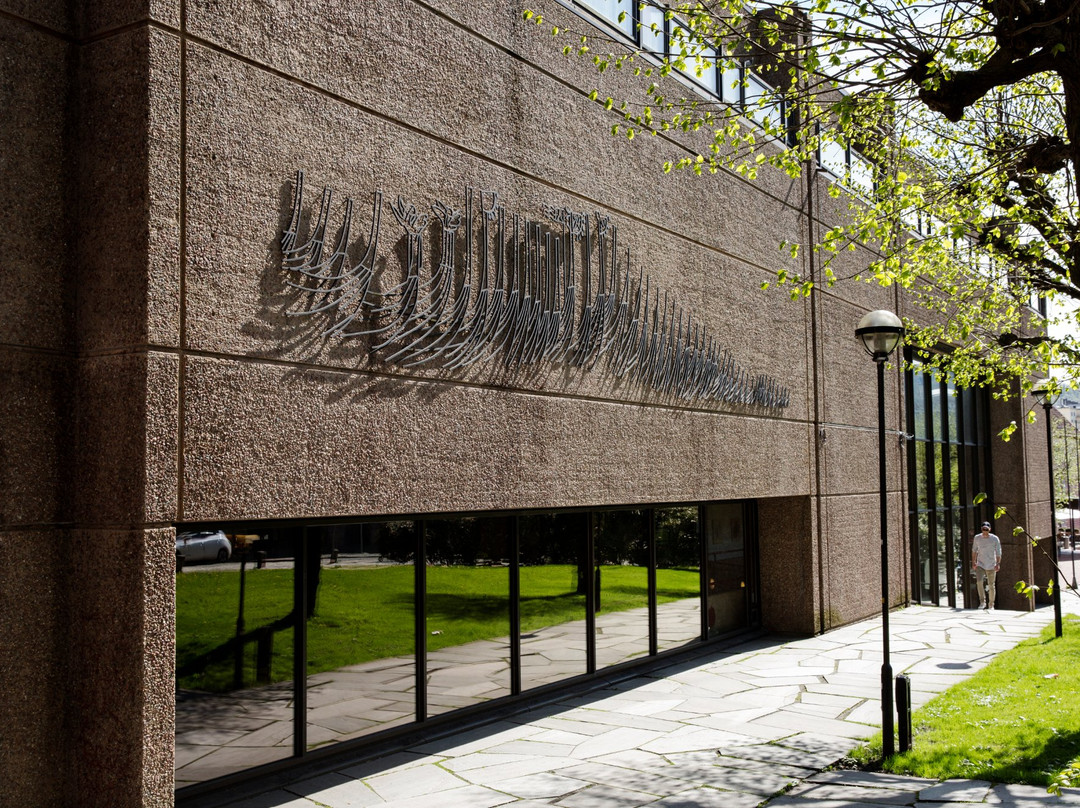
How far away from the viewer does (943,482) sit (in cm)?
2434

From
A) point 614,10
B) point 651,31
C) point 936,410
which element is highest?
point 651,31

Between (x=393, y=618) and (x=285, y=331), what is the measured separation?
335cm

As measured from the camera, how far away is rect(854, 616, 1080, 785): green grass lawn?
821cm

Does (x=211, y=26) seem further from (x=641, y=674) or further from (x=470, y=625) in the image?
(x=641, y=674)

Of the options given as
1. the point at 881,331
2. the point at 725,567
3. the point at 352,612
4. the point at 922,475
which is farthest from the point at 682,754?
the point at 922,475

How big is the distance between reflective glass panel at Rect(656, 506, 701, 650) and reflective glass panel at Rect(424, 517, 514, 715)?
139 inches

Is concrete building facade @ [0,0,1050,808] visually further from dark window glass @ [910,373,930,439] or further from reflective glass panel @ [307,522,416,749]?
dark window glass @ [910,373,930,439]

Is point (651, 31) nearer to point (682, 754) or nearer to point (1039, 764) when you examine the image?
point (682, 754)

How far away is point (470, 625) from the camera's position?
395 inches

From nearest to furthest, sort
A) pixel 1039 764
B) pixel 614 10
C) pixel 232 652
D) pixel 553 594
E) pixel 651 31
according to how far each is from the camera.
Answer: pixel 232 652 → pixel 1039 764 → pixel 553 594 → pixel 614 10 → pixel 651 31

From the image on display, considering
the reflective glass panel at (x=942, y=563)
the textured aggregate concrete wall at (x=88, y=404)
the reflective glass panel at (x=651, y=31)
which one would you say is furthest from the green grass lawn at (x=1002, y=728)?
the reflective glass panel at (x=942, y=563)

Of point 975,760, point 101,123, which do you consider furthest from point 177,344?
point 975,760

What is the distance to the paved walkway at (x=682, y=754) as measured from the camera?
24.5 feet

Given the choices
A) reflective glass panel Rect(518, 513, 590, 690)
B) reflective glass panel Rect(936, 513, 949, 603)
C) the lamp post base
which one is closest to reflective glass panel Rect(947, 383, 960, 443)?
reflective glass panel Rect(936, 513, 949, 603)
